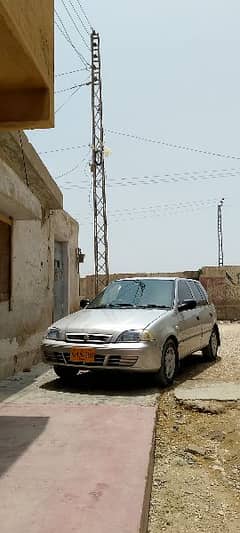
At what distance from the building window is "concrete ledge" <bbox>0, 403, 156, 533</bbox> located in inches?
102

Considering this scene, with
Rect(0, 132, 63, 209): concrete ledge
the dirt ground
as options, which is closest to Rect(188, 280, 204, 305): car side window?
the dirt ground

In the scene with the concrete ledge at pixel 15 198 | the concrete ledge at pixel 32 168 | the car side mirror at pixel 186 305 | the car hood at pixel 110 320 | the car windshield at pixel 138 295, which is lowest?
the car hood at pixel 110 320

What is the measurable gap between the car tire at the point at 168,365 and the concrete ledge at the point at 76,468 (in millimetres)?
1333

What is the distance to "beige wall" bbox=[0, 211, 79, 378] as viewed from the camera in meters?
7.68

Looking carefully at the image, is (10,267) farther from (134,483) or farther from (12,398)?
(134,483)

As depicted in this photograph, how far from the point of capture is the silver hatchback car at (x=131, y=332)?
6414 mm

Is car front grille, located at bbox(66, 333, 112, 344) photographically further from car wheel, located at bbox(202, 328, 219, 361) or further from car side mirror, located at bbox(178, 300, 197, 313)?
car wheel, located at bbox(202, 328, 219, 361)

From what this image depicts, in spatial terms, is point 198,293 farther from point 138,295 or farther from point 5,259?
point 5,259

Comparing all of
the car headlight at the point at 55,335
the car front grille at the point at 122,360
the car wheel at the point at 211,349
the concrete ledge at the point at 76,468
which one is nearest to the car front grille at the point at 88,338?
the car headlight at the point at 55,335

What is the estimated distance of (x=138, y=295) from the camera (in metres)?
7.78

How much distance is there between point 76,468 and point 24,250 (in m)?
5.58

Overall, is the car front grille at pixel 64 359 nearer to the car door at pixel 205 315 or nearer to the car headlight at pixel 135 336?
the car headlight at pixel 135 336

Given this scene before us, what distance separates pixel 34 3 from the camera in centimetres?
470

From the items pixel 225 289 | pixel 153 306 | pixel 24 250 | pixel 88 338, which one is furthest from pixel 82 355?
pixel 225 289
